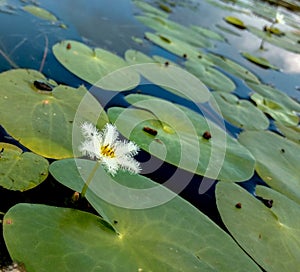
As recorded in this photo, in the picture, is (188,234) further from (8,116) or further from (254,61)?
(254,61)

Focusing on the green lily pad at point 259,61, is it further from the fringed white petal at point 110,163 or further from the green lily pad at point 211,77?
the fringed white petal at point 110,163

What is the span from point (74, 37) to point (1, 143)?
2216 mm

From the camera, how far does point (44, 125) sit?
2.00 metres

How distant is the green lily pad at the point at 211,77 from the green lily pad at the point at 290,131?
69 cm

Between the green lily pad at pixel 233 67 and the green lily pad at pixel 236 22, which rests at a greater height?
the green lily pad at pixel 236 22

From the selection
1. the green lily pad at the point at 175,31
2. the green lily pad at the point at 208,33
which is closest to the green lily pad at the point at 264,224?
the green lily pad at the point at 175,31

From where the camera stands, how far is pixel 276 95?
160 inches

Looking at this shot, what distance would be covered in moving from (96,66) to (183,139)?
1.15m

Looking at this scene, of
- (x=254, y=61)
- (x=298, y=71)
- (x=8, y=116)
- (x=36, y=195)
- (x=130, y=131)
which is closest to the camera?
(x=36, y=195)

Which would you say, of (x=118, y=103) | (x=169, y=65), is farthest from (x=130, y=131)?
(x=169, y=65)

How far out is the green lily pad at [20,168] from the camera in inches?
60.9

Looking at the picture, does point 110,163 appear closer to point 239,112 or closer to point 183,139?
point 183,139

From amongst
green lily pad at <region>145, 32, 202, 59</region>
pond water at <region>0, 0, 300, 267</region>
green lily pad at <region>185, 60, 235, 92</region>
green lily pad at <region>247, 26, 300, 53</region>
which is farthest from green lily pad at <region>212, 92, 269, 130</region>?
green lily pad at <region>247, 26, 300, 53</region>

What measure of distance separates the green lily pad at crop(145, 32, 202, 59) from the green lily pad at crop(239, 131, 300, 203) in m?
1.59
